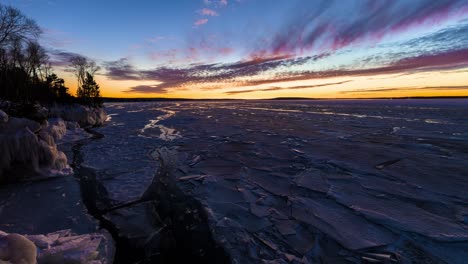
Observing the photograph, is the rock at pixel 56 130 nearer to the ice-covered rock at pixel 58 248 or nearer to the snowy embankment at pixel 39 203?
the snowy embankment at pixel 39 203

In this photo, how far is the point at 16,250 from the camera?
1944mm

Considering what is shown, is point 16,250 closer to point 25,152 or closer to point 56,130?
point 25,152

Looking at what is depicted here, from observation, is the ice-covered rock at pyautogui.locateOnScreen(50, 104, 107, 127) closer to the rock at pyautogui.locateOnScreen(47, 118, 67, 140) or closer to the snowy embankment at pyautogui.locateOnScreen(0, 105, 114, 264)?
the rock at pyautogui.locateOnScreen(47, 118, 67, 140)

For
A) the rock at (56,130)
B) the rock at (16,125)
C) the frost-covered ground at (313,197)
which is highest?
the rock at (16,125)

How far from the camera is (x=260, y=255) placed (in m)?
2.96

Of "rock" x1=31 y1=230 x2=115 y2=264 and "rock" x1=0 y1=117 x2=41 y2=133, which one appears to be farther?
"rock" x1=0 y1=117 x2=41 y2=133

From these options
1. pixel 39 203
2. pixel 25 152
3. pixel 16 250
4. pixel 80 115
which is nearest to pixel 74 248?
pixel 16 250

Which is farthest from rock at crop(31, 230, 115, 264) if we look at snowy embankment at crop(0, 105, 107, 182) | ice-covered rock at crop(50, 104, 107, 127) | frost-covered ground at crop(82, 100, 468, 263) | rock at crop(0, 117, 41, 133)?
ice-covered rock at crop(50, 104, 107, 127)

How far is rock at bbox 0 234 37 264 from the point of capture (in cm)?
187

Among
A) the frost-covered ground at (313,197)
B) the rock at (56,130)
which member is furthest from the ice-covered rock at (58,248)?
the rock at (56,130)

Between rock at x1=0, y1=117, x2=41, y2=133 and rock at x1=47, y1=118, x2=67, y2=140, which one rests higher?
rock at x1=0, y1=117, x2=41, y2=133

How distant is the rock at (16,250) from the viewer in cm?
187

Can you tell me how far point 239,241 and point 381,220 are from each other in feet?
8.04

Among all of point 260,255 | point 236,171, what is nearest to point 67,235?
point 260,255
